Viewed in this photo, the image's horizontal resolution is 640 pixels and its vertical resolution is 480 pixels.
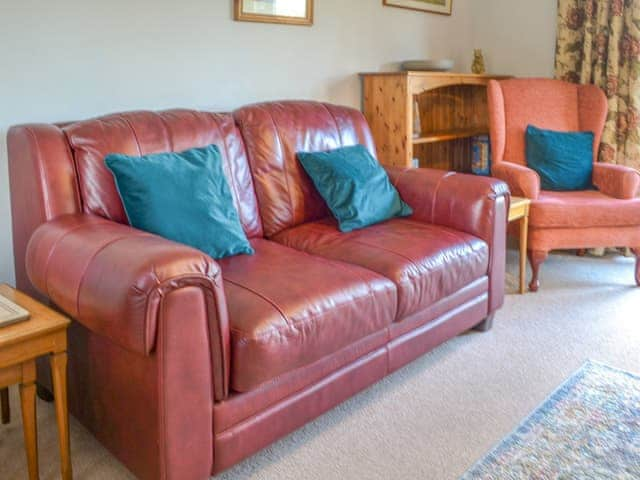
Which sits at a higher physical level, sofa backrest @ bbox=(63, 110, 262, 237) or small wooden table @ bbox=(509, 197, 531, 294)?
sofa backrest @ bbox=(63, 110, 262, 237)

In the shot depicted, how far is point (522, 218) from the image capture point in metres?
3.10

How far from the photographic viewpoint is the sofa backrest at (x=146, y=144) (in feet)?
6.59

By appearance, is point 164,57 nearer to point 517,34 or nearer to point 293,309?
point 293,309

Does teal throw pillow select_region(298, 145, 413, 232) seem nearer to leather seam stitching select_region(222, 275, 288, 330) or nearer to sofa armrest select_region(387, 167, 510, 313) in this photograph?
sofa armrest select_region(387, 167, 510, 313)

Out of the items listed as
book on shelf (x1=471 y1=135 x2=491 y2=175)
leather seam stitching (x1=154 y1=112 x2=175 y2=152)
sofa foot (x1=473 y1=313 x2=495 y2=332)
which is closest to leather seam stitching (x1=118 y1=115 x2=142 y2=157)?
leather seam stitching (x1=154 y1=112 x2=175 y2=152)

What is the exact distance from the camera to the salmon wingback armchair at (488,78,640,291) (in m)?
3.16

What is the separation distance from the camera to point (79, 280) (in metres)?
1.58

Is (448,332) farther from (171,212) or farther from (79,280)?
(79,280)

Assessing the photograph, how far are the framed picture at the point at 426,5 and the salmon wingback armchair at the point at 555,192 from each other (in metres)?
0.67

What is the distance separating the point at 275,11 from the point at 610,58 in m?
2.08

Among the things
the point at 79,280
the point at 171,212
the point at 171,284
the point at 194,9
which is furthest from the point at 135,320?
the point at 194,9

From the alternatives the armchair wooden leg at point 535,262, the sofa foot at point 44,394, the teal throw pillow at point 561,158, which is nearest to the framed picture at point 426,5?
the teal throw pillow at point 561,158

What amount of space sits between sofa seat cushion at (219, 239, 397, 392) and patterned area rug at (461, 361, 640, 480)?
0.54 m

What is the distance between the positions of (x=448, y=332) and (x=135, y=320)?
53.6 inches
